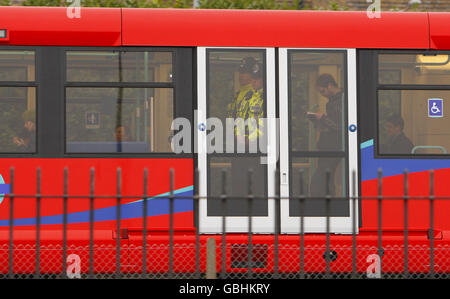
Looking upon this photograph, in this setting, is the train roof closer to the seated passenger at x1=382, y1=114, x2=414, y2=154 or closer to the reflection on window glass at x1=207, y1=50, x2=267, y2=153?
the reflection on window glass at x1=207, y1=50, x2=267, y2=153

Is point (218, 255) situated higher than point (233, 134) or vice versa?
point (233, 134)

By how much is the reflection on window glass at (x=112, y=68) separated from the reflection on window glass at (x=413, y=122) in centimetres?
250

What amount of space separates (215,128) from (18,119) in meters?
2.17

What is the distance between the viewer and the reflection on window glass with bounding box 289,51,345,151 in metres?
8.72

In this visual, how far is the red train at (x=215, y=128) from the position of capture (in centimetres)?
853

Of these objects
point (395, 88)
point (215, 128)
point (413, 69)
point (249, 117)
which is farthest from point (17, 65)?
point (413, 69)

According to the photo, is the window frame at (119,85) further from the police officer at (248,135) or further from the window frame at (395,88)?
the window frame at (395,88)

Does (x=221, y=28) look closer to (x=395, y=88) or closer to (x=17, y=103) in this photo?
(x=395, y=88)

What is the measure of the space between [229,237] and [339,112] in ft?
6.18

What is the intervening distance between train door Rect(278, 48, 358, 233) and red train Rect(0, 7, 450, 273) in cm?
2

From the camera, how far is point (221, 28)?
874 centimetres

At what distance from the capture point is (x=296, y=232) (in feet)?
28.5

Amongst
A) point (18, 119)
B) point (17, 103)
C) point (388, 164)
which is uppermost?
point (17, 103)

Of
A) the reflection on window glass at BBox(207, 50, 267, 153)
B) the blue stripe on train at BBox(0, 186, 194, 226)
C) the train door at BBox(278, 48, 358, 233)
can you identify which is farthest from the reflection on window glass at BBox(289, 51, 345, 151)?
the blue stripe on train at BBox(0, 186, 194, 226)
